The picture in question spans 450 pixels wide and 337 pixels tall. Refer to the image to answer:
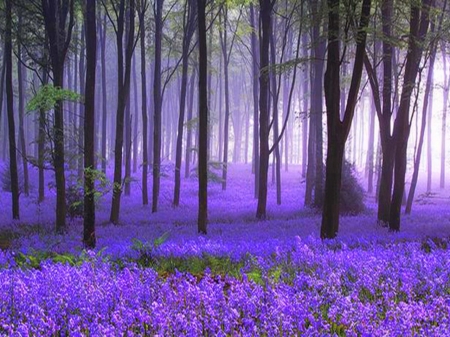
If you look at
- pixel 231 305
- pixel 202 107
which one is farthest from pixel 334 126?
pixel 231 305

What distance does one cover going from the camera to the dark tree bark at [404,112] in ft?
37.8

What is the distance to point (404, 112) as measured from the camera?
1227 centimetres

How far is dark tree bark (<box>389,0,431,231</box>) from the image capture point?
1152 cm

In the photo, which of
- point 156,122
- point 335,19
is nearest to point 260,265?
point 335,19

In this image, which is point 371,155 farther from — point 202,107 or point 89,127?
point 89,127

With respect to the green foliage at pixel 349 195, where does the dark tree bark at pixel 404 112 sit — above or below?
above

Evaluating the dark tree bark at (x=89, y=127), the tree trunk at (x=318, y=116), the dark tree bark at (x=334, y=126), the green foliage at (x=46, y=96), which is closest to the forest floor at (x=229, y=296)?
the dark tree bark at (x=89, y=127)

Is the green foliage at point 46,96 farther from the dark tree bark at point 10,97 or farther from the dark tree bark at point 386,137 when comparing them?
the dark tree bark at point 386,137

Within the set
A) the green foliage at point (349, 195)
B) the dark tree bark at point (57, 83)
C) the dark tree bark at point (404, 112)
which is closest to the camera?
the dark tree bark at point (404, 112)

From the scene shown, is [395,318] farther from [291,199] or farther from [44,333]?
[291,199]

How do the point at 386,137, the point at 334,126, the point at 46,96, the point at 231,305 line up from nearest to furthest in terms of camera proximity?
the point at 231,305, the point at 46,96, the point at 334,126, the point at 386,137

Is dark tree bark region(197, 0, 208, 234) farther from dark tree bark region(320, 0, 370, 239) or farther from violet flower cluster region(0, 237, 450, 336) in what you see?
violet flower cluster region(0, 237, 450, 336)

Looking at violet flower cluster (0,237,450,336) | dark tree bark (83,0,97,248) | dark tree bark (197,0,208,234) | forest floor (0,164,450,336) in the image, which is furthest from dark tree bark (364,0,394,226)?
violet flower cluster (0,237,450,336)

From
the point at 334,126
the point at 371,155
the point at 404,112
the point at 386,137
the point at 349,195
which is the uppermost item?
the point at 404,112
